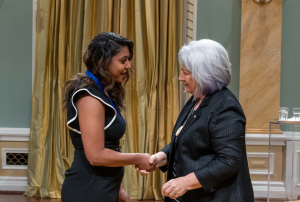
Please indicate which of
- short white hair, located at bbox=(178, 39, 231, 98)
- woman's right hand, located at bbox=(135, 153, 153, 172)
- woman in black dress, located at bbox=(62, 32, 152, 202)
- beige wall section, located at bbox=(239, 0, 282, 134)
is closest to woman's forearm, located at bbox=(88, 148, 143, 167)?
woman in black dress, located at bbox=(62, 32, 152, 202)

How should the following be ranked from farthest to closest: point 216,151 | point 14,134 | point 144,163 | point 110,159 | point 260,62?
point 14,134 < point 260,62 < point 144,163 < point 110,159 < point 216,151

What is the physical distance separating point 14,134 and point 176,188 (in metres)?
2.91

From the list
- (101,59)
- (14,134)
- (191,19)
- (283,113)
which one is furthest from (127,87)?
(101,59)

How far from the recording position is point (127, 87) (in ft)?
12.1

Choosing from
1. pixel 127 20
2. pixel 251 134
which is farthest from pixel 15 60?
pixel 251 134

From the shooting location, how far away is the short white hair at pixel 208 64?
56.5 inches

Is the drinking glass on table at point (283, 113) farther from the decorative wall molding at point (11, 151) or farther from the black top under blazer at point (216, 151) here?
the decorative wall molding at point (11, 151)

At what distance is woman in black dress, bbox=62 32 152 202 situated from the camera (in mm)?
1471

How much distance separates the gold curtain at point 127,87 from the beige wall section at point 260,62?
76 cm

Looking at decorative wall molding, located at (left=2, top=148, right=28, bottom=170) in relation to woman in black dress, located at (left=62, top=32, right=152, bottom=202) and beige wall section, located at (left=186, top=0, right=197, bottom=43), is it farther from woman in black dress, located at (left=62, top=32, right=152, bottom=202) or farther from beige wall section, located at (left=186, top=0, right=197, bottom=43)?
woman in black dress, located at (left=62, top=32, right=152, bottom=202)

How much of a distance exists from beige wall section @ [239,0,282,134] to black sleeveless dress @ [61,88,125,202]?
2.46m

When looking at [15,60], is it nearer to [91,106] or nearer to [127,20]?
[127,20]

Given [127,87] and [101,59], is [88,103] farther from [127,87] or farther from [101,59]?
A: [127,87]

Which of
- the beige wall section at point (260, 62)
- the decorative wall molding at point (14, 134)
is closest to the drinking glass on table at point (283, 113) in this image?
the beige wall section at point (260, 62)
